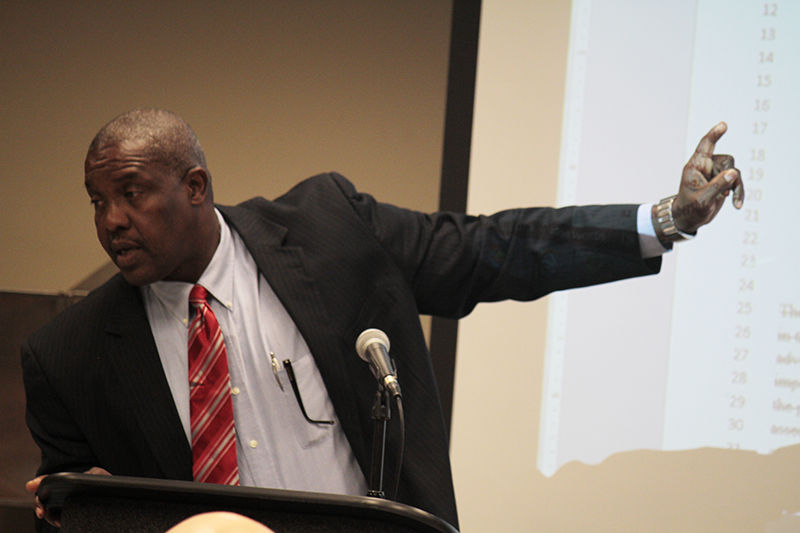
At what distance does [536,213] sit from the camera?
1.99 m

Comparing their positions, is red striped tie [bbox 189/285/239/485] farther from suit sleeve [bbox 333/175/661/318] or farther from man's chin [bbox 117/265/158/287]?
suit sleeve [bbox 333/175/661/318]

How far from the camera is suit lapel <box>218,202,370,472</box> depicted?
6.13ft

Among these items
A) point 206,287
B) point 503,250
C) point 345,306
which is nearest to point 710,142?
point 503,250

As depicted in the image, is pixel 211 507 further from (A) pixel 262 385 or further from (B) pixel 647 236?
(B) pixel 647 236

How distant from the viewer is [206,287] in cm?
194

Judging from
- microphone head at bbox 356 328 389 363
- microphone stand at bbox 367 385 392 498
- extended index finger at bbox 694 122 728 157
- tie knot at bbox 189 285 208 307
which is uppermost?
extended index finger at bbox 694 122 728 157

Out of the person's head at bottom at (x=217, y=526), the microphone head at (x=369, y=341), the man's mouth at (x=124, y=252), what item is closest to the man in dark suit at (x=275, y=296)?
the man's mouth at (x=124, y=252)

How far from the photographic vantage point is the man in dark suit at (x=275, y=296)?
1805mm

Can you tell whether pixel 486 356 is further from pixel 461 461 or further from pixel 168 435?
pixel 168 435

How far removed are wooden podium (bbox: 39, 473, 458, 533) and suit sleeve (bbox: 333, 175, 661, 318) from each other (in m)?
1.11

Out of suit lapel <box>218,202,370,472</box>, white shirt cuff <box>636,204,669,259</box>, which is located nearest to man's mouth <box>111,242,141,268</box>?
suit lapel <box>218,202,370,472</box>

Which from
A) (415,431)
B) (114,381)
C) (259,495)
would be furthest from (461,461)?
(259,495)

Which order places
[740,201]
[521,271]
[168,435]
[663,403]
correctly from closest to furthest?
[740,201]
[168,435]
[521,271]
[663,403]

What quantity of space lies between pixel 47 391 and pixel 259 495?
1.17 meters
